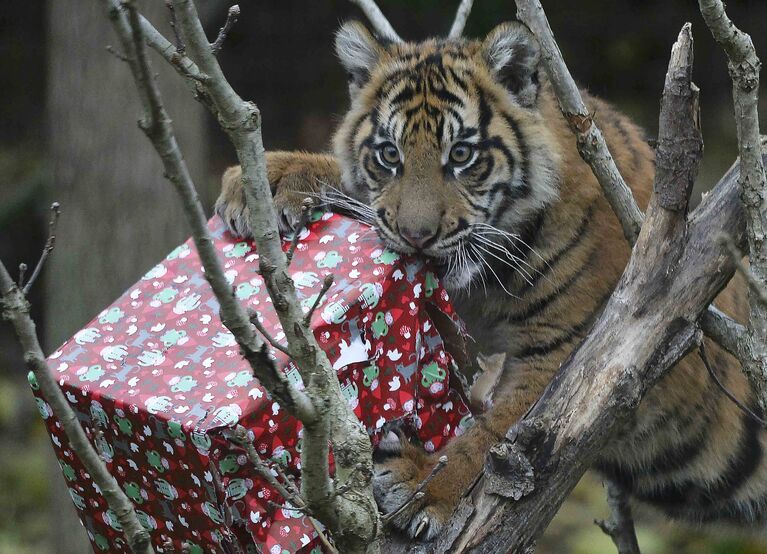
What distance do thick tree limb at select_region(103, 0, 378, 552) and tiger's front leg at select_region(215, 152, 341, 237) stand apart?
0.88 meters

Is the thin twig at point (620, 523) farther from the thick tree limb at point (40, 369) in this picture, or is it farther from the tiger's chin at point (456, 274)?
the thick tree limb at point (40, 369)

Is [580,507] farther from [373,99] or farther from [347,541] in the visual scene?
[347,541]

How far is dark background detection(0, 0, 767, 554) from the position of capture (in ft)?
14.8

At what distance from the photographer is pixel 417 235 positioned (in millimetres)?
2494

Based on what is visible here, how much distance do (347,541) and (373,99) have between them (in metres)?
1.46

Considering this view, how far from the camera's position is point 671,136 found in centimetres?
212

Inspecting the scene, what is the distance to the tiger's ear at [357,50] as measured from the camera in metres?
2.96

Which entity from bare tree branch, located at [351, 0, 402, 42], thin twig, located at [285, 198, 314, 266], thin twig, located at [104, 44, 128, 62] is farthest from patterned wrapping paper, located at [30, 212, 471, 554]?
bare tree branch, located at [351, 0, 402, 42]

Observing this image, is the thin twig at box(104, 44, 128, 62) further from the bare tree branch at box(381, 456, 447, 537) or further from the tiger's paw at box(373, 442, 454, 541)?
the tiger's paw at box(373, 442, 454, 541)

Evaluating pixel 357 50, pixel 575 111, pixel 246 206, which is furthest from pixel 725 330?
pixel 357 50

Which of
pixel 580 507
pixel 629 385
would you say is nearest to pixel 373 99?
pixel 629 385

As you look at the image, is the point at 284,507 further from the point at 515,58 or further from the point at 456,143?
the point at 515,58

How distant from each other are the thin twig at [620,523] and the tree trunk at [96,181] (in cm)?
227

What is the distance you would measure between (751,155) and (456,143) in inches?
34.7
